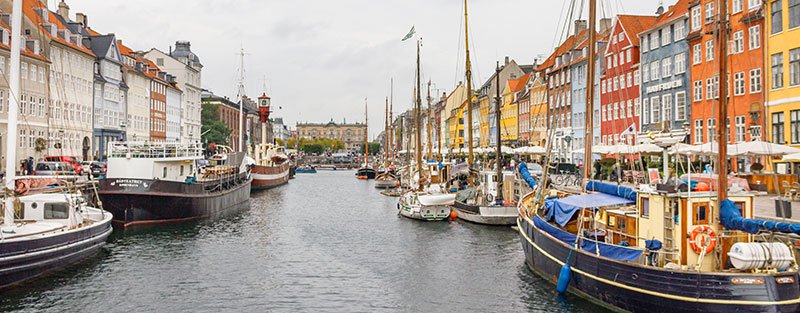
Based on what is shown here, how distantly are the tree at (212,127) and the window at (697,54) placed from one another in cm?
7729

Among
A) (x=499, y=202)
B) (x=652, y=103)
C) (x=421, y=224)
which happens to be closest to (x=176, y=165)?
(x=421, y=224)

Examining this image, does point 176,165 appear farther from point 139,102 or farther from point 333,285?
point 139,102

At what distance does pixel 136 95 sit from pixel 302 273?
2349 inches

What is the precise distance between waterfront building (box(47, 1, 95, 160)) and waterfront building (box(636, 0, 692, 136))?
159 feet

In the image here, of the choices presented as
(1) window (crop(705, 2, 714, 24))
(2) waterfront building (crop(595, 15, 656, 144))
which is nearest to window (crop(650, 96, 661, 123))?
(2) waterfront building (crop(595, 15, 656, 144))

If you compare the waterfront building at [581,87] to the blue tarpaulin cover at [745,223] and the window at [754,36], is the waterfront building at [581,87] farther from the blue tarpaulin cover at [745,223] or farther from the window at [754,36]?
the blue tarpaulin cover at [745,223]

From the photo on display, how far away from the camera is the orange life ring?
54.9ft

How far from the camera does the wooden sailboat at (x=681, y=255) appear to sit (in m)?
15.2

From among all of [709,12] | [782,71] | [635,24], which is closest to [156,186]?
[782,71]

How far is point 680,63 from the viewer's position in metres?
50.8

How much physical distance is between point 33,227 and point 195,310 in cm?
898

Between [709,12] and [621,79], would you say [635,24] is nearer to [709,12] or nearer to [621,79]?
[621,79]

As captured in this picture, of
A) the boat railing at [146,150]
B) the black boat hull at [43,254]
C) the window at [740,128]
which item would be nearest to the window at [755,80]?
the window at [740,128]

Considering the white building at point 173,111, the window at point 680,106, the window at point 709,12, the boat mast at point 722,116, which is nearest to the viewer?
the boat mast at point 722,116
